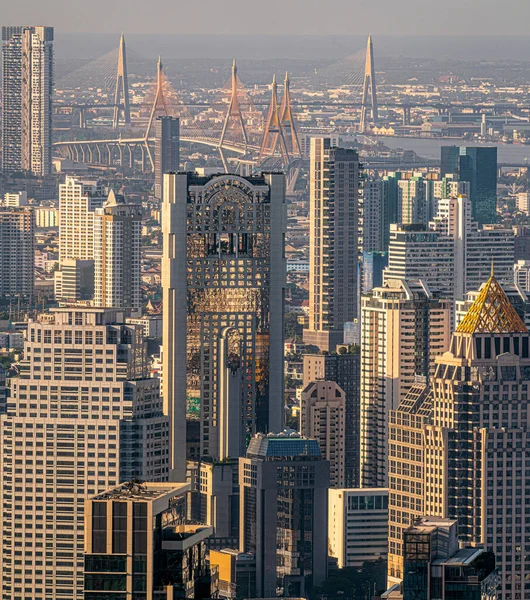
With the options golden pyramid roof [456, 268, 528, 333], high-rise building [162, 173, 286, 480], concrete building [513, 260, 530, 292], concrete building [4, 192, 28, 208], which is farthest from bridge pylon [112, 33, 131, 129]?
golden pyramid roof [456, 268, 528, 333]

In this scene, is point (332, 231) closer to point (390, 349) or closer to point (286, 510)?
point (390, 349)

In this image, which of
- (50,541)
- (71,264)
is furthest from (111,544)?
(71,264)

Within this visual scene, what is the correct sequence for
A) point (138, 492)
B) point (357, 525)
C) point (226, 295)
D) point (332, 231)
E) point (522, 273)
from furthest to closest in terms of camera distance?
point (332, 231) < point (522, 273) < point (226, 295) < point (357, 525) < point (138, 492)

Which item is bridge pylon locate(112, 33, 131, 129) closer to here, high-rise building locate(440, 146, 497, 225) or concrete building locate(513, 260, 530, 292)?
high-rise building locate(440, 146, 497, 225)

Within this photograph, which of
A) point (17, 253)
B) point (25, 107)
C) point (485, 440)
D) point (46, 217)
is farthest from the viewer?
point (25, 107)

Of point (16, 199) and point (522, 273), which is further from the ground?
point (16, 199)

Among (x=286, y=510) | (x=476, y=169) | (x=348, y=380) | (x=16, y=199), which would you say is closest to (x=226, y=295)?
(x=348, y=380)

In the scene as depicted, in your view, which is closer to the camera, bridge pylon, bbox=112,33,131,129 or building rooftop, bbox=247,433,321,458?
building rooftop, bbox=247,433,321,458
